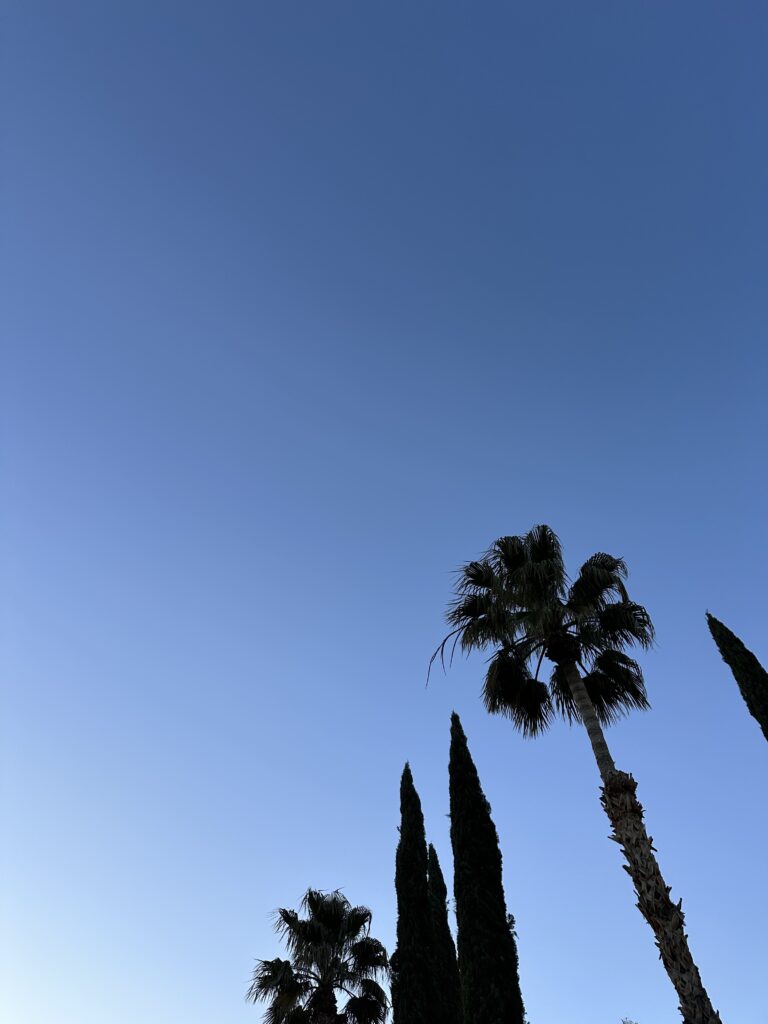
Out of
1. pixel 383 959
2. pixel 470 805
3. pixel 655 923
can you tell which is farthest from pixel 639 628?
pixel 383 959

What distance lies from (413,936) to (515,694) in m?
14.1

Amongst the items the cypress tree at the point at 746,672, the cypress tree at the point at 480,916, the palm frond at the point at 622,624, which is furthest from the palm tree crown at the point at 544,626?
the cypress tree at the point at 746,672

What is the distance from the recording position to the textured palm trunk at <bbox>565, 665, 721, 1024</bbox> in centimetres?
951

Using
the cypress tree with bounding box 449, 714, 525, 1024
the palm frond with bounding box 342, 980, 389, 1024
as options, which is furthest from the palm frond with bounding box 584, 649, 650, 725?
the palm frond with bounding box 342, 980, 389, 1024

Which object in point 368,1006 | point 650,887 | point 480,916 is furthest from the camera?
point 368,1006

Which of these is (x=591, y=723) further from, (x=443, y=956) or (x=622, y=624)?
(x=443, y=956)

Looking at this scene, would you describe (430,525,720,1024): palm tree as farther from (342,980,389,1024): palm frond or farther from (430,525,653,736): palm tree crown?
(342,980,389,1024): palm frond

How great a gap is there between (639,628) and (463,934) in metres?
10.3

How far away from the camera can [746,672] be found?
2619cm

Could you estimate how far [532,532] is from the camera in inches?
621

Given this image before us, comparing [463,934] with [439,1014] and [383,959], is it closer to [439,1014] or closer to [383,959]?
[383,959]

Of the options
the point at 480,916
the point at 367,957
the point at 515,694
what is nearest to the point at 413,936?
the point at 367,957

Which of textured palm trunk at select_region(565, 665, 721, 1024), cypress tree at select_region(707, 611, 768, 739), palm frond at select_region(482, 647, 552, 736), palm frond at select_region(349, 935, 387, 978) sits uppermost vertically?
cypress tree at select_region(707, 611, 768, 739)

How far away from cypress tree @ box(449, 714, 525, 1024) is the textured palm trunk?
892 cm
